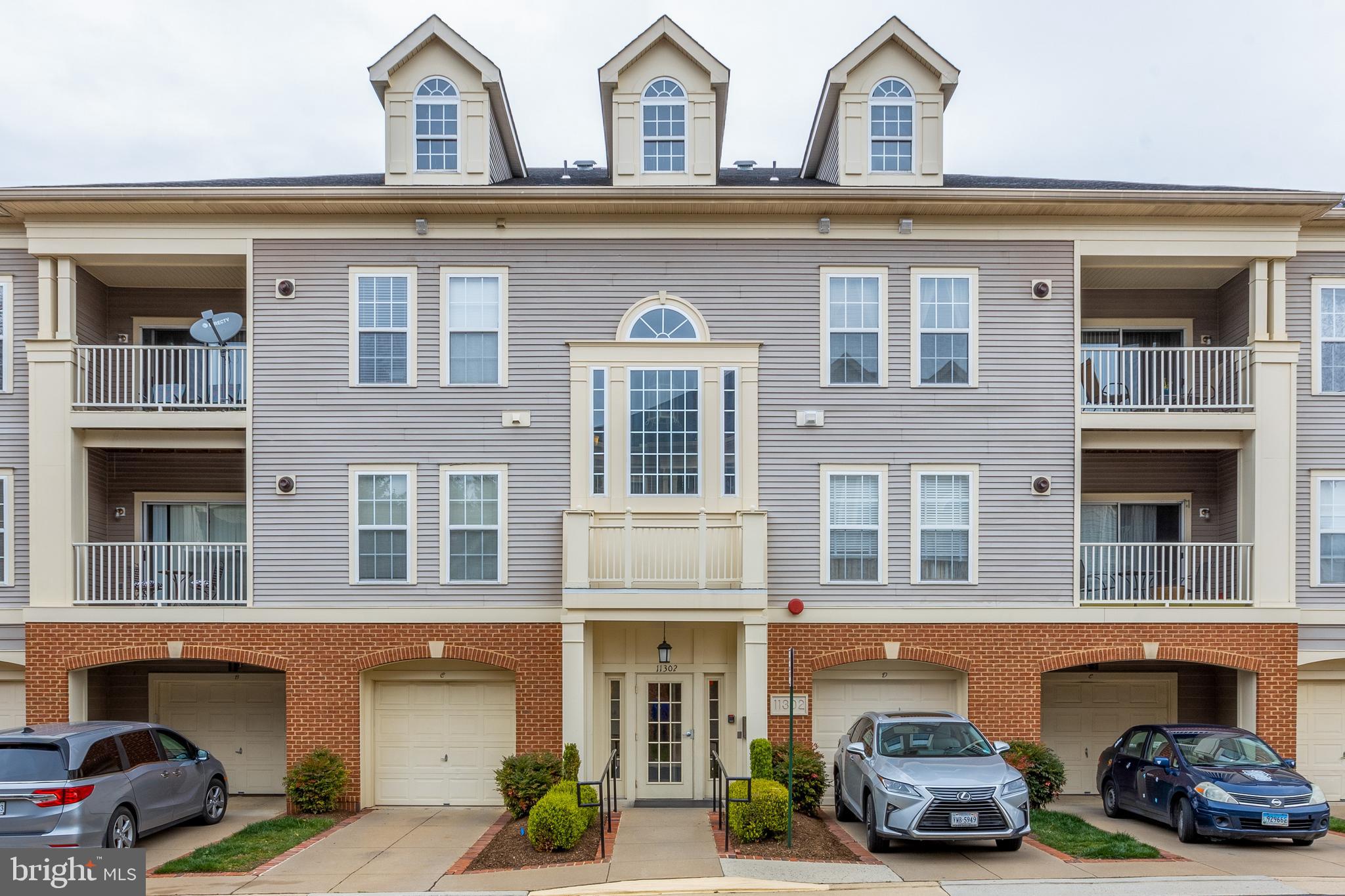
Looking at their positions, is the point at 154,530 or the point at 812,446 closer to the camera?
the point at 812,446

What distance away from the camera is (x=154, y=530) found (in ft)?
55.9

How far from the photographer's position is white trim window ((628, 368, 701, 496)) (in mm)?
15281

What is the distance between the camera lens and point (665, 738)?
51.0 ft

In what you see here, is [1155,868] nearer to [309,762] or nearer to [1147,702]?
[1147,702]

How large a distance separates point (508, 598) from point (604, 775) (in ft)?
12.7

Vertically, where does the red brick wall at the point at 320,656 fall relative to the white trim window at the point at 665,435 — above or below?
below

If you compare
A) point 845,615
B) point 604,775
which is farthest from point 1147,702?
point 604,775

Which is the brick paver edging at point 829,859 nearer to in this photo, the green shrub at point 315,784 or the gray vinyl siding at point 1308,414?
the green shrub at point 315,784

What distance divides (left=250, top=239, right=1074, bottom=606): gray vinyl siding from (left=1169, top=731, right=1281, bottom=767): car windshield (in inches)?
111

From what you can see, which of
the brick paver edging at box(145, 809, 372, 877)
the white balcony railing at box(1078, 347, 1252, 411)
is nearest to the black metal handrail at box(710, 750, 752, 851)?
the brick paver edging at box(145, 809, 372, 877)

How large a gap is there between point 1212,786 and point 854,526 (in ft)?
18.9

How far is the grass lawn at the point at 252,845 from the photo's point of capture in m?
11.5

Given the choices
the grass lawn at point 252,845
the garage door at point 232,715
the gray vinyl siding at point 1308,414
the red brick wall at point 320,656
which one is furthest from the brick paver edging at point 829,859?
the gray vinyl siding at point 1308,414

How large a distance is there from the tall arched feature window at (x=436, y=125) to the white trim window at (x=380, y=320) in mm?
1869
